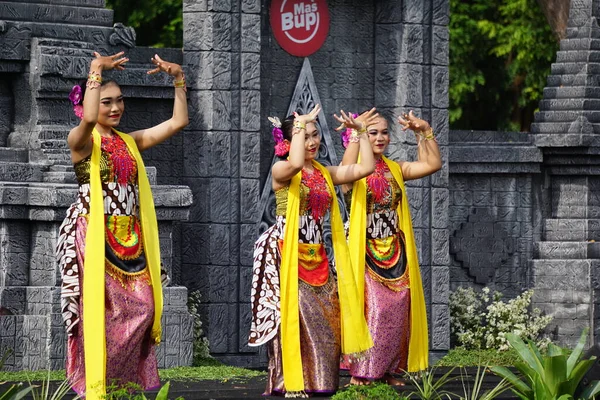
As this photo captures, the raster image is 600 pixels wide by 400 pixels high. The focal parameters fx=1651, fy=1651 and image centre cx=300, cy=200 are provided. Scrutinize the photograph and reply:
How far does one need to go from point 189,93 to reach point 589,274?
14.0 ft

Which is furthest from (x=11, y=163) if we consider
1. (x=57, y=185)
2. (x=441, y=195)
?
(x=441, y=195)

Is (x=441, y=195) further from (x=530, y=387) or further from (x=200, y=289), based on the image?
(x=530, y=387)

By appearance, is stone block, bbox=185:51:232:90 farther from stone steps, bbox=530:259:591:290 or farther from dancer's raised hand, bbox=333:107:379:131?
stone steps, bbox=530:259:591:290

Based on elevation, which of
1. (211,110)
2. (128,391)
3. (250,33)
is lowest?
(128,391)

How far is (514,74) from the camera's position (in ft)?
82.0

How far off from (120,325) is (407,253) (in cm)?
275

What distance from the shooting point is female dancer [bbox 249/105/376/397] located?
34.5ft

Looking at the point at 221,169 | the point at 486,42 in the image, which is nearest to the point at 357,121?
the point at 221,169

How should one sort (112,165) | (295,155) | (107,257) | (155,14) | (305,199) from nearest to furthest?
(107,257), (112,165), (295,155), (305,199), (155,14)

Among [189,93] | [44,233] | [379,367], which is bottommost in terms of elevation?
[379,367]

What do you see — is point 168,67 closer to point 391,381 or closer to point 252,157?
point 391,381

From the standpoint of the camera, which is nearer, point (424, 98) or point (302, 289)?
point (302, 289)

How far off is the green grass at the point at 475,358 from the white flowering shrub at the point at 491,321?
0.63 ft

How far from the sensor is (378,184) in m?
11.5
